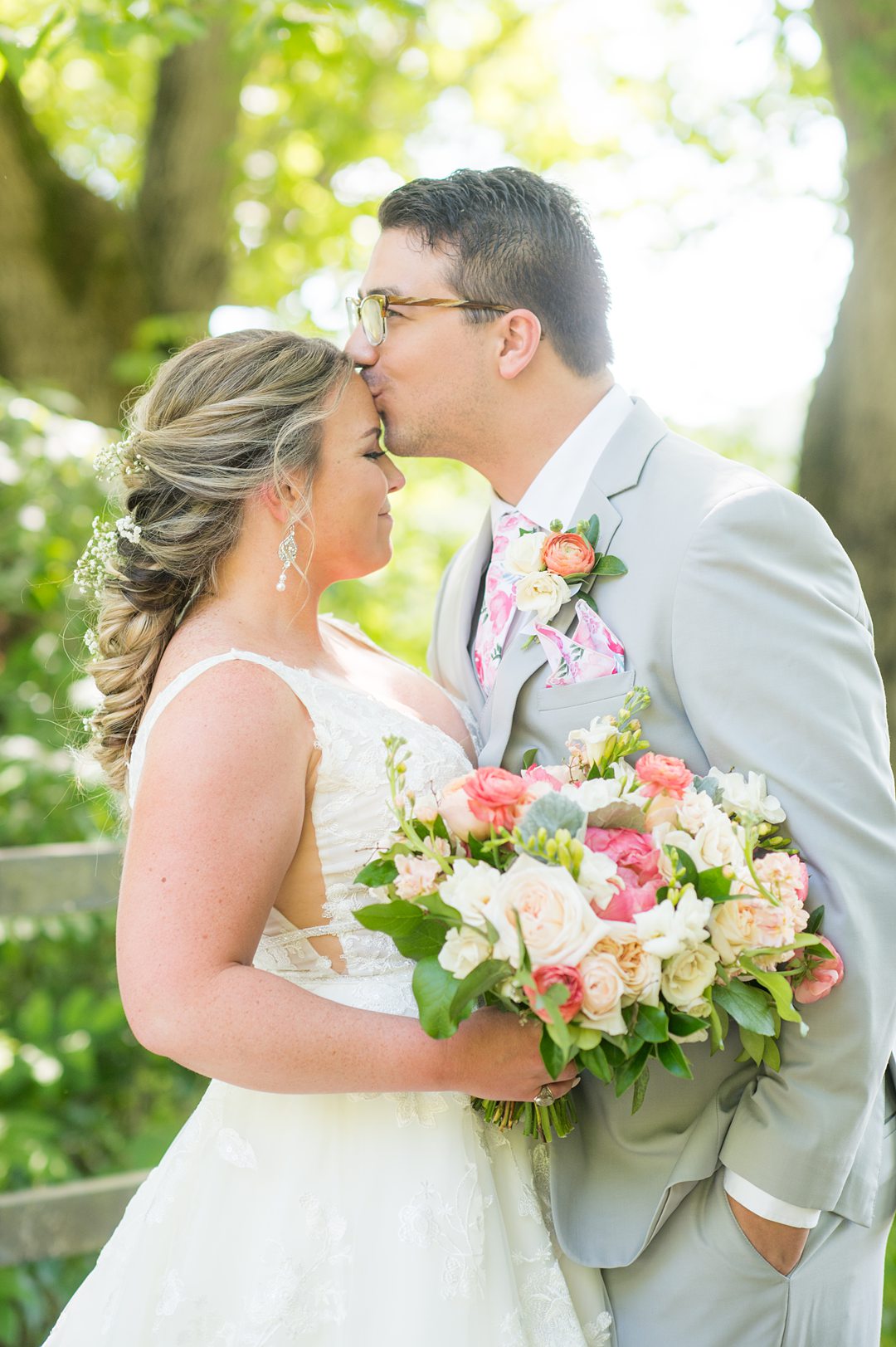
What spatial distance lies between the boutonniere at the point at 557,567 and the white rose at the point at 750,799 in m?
0.55

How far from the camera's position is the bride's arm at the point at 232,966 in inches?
77.4

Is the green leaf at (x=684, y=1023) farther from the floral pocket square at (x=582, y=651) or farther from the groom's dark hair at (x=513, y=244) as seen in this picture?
the groom's dark hair at (x=513, y=244)

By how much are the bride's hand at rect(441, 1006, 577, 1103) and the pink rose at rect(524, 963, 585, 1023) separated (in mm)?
317

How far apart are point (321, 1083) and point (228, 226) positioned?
562 cm

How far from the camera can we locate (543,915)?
1.70 metres

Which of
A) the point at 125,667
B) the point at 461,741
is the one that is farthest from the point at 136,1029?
the point at 461,741

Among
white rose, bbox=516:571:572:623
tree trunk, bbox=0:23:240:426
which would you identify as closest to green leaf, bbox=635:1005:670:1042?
white rose, bbox=516:571:572:623

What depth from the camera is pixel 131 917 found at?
2002 millimetres

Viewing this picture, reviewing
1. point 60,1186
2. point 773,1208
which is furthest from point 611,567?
point 60,1186

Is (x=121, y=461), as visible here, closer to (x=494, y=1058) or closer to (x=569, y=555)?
(x=569, y=555)

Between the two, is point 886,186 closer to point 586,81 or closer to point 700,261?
point 700,261

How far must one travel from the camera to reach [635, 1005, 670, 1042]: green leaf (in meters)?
1.79

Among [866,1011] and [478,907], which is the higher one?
[478,907]

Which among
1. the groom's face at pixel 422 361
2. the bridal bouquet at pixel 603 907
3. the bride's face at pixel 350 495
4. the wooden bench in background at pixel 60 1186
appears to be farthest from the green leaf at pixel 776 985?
the wooden bench in background at pixel 60 1186
